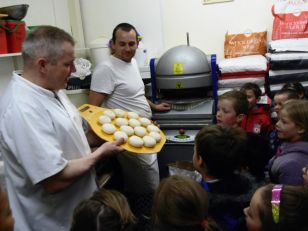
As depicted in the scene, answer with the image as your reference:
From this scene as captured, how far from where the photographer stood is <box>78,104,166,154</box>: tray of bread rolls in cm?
132

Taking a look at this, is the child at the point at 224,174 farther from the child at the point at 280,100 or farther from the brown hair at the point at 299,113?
the child at the point at 280,100

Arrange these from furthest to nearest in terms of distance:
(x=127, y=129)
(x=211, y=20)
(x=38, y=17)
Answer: (x=211, y=20), (x=38, y=17), (x=127, y=129)

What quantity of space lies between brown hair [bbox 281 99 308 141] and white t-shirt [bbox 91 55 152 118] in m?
0.87

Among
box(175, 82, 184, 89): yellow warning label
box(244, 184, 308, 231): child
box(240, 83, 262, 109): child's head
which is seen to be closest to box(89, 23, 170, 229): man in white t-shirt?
box(175, 82, 184, 89): yellow warning label

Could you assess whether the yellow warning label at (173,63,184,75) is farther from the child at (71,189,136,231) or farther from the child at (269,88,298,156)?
the child at (71,189,136,231)

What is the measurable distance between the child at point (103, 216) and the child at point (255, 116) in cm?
120

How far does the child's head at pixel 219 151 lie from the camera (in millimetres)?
1134

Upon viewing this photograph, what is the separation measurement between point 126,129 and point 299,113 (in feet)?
2.47

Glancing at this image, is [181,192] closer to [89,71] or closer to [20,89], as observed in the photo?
[20,89]

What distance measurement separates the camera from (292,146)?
1.31 metres

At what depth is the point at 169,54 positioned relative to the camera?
6.76ft

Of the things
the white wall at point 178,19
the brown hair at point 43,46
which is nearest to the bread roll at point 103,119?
the brown hair at point 43,46

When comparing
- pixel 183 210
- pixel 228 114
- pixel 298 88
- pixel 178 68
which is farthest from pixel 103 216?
pixel 298 88

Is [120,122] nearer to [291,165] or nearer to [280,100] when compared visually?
[291,165]
